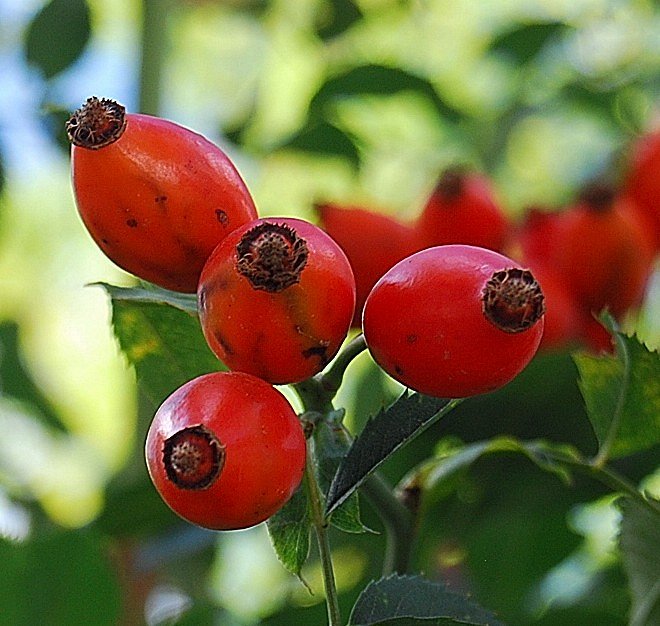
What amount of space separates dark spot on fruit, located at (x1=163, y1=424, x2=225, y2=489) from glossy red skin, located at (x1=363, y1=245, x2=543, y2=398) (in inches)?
5.8

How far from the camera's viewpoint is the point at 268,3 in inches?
88.4

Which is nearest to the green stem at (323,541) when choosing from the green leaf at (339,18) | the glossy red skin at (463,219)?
the glossy red skin at (463,219)

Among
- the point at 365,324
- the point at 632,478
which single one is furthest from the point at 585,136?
the point at 365,324

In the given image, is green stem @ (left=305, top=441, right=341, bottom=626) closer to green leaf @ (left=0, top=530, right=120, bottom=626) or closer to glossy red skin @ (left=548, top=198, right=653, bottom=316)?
green leaf @ (left=0, top=530, right=120, bottom=626)

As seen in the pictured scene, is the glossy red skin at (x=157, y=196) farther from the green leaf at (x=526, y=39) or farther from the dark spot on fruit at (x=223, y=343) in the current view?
the green leaf at (x=526, y=39)

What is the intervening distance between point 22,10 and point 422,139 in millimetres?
891

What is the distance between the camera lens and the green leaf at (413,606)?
2.58 ft

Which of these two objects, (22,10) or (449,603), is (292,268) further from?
(22,10)

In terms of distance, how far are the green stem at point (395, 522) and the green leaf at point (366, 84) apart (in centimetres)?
101

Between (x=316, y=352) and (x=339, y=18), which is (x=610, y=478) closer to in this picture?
(x=316, y=352)

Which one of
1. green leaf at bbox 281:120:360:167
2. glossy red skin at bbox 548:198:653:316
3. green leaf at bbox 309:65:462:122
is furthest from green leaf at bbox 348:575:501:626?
green leaf at bbox 309:65:462:122

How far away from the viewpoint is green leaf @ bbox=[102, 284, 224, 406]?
96 centimetres

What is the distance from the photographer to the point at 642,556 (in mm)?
1078

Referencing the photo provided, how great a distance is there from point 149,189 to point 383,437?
0.80ft
